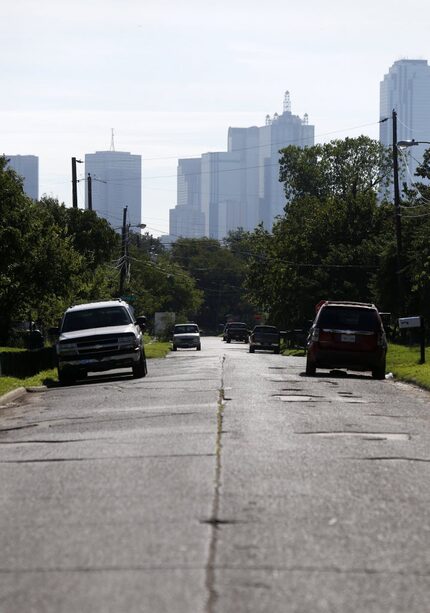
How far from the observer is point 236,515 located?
8.80m

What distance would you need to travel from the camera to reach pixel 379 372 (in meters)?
29.2

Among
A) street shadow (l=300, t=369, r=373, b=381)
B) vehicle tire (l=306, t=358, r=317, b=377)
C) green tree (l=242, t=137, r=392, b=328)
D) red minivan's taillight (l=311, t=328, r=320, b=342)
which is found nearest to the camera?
street shadow (l=300, t=369, r=373, b=381)

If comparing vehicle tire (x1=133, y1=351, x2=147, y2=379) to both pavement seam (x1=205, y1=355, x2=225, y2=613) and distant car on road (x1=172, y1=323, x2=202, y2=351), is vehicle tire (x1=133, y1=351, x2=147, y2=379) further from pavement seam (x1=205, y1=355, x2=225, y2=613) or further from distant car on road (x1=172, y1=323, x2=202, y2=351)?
distant car on road (x1=172, y1=323, x2=202, y2=351)

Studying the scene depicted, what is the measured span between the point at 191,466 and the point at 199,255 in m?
161

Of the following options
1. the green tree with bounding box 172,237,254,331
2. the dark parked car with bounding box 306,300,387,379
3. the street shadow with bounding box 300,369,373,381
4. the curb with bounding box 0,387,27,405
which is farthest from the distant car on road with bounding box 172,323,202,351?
the green tree with bounding box 172,237,254,331

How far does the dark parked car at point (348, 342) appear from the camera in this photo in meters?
28.7

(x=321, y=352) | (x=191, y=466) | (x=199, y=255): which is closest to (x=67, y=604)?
(x=191, y=466)

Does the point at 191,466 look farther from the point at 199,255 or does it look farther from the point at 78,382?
the point at 199,255

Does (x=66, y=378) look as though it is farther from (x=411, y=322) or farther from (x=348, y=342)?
(x=411, y=322)

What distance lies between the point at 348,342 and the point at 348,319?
0.63 m

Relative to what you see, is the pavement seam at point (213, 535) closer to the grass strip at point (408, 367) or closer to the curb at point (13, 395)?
the curb at point (13, 395)

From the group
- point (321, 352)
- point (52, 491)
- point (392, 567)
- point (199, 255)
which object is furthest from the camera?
point (199, 255)

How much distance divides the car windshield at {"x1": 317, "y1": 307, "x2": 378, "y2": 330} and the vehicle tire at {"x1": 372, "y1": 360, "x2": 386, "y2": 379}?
909 millimetres

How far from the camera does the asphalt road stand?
6680 millimetres
